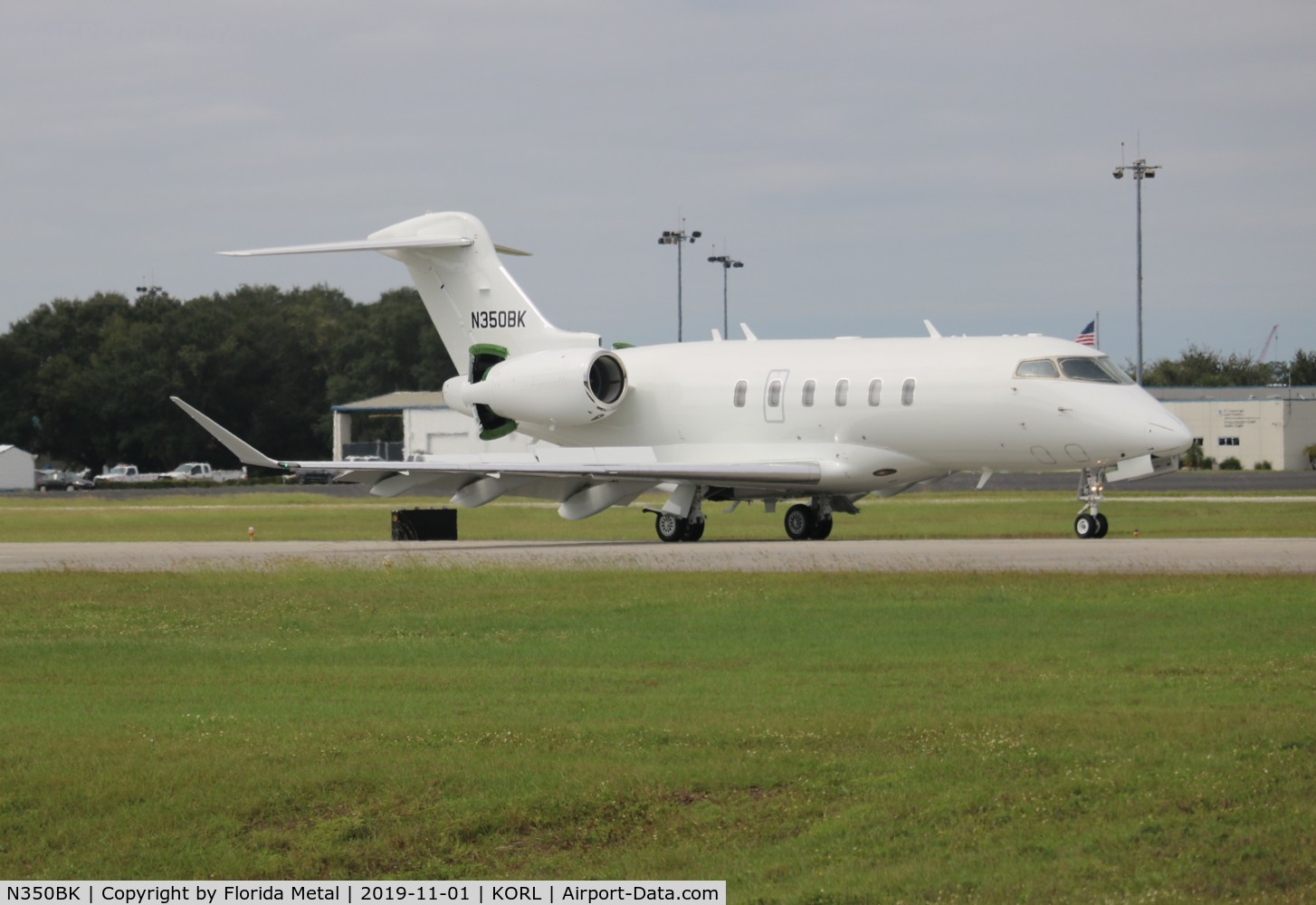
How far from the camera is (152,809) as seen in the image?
892 cm

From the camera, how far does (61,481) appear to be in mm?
98562

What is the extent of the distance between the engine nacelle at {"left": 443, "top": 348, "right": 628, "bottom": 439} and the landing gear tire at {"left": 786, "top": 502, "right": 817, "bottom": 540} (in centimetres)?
424

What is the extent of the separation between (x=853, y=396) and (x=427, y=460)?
7.91 metres

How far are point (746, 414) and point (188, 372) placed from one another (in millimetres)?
77248

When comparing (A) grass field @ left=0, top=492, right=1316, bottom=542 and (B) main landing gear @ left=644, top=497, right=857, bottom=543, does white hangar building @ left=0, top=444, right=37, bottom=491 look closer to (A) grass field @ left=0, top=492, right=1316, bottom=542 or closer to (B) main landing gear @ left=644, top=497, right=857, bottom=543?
(A) grass field @ left=0, top=492, right=1316, bottom=542

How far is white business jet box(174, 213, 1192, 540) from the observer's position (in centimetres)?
2873

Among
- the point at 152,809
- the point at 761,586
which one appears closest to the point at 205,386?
the point at 761,586

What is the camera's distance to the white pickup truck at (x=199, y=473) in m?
95.0

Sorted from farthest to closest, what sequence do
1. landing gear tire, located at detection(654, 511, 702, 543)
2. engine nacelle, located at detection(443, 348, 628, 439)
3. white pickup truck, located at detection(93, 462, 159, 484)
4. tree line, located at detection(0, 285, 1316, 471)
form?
1. tree line, located at detection(0, 285, 1316, 471)
2. white pickup truck, located at detection(93, 462, 159, 484)
3. engine nacelle, located at detection(443, 348, 628, 439)
4. landing gear tire, located at detection(654, 511, 702, 543)

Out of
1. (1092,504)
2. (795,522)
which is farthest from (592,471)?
(1092,504)

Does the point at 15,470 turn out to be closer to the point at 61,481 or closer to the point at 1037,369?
the point at 61,481

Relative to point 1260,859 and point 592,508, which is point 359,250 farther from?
point 1260,859
